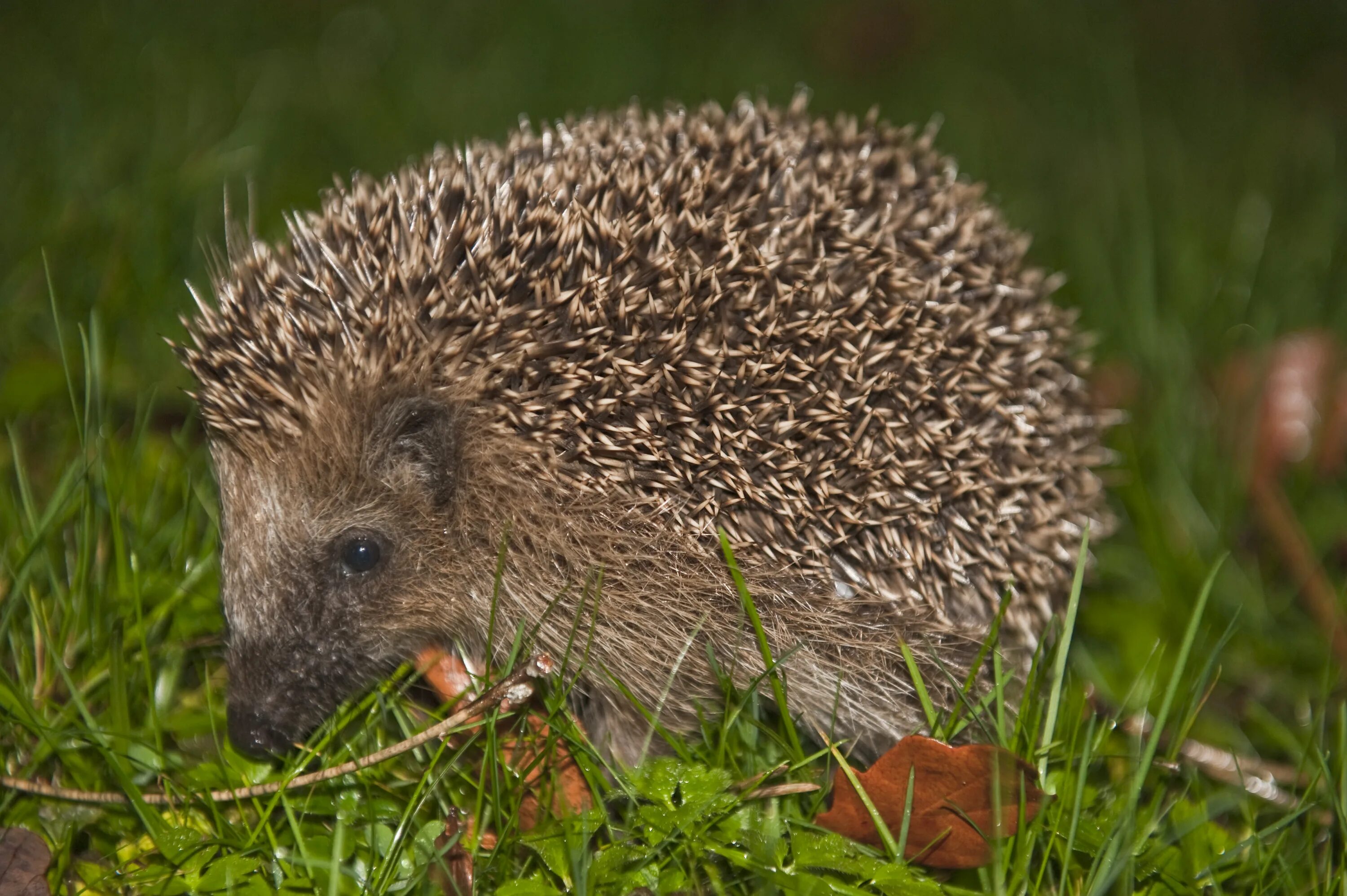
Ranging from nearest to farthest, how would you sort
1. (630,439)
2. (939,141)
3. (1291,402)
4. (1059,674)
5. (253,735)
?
(1059,674) → (630,439) → (253,735) → (1291,402) → (939,141)

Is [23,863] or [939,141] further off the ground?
[939,141]

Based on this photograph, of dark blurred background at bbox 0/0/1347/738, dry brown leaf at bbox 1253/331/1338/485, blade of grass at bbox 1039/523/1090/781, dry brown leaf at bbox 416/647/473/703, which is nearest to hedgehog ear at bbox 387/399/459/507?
dry brown leaf at bbox 416/647/473/703

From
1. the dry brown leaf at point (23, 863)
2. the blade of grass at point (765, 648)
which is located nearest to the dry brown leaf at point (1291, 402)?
the blade of grass at point (765, 648)

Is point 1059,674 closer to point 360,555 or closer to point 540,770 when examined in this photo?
point 540,770

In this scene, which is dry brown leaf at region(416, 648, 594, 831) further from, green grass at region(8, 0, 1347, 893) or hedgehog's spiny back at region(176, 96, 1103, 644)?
hedgehog's spiny back at region(176, 96, 1103, 644)

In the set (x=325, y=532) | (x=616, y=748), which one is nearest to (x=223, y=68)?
(x=325, y=532)

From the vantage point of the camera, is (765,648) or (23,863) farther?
(765,648)

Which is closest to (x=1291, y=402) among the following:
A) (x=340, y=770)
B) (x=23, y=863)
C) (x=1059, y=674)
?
(x=1059, y=674)

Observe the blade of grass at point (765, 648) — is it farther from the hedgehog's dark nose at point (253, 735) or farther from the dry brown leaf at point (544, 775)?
the hedgehog's dark nose at point (253, 735)
